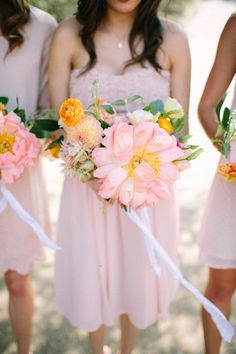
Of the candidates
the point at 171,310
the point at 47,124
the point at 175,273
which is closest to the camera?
the point at 175,273

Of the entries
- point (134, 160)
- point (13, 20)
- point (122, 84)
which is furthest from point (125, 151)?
point (13, 20)

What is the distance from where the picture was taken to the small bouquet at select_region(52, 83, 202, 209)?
178 cm

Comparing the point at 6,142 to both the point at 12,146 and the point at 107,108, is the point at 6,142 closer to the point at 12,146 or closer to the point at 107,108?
the point at 12,146

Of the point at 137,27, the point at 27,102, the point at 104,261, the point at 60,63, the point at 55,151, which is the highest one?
the point at 137,27

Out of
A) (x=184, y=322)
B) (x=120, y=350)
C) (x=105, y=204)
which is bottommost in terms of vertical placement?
(x=184, y=322)

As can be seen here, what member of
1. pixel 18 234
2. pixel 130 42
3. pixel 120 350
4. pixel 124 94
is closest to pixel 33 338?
pixel 120 350

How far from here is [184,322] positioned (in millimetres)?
3242

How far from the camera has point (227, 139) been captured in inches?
75.5

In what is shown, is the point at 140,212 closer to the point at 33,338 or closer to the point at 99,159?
the point at 99,159

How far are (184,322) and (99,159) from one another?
1.84 m

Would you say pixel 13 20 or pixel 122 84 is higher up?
pixel 13 20

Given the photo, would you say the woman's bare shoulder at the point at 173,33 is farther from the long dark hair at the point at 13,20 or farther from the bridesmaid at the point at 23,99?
the long dark hair at the point at 13,20

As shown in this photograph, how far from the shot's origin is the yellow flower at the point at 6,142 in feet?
6.68

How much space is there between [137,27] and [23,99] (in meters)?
0.67
